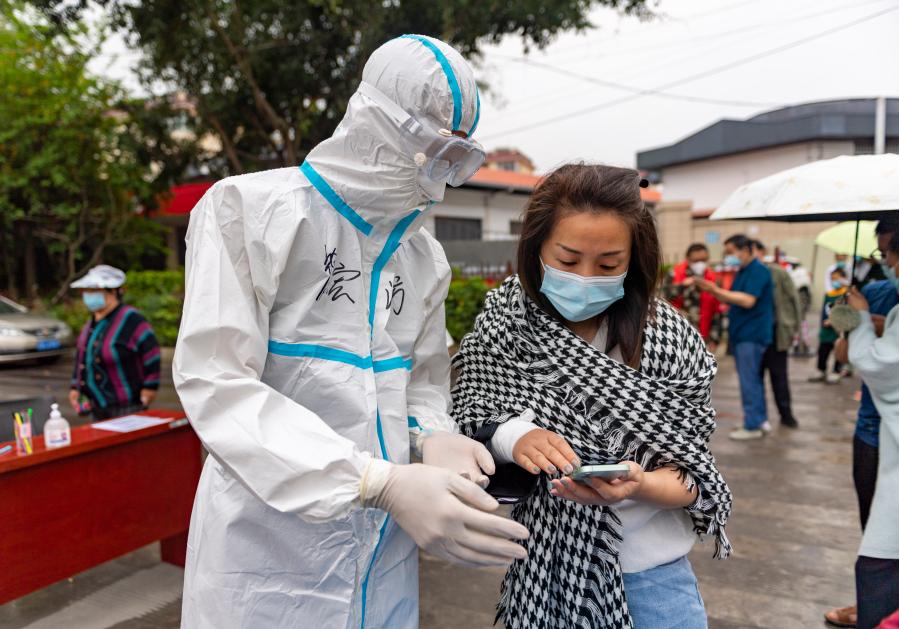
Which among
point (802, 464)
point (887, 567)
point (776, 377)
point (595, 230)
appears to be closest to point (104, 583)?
point (595, 230)

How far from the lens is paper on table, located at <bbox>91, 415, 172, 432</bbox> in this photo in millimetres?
3077

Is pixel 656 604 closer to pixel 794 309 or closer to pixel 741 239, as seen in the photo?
pixel 741 239

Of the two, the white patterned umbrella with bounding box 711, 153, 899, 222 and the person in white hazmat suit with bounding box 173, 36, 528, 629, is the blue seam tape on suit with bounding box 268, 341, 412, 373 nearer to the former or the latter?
the person in white hazmat suit with bounding box 173, 36, 528, 629

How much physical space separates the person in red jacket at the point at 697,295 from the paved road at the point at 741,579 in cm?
306

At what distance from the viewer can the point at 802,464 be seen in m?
5.22

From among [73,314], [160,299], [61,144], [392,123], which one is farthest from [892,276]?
[73,314]

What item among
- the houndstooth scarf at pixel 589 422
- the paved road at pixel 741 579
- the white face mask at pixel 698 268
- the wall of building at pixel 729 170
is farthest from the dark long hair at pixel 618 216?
the wall of building at pixel 729 170

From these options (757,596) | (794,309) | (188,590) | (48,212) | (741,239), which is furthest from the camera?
(48,212)

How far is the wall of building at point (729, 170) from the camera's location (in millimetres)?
20734

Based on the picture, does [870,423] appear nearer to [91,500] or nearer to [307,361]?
[307,361]

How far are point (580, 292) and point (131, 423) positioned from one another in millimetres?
2639

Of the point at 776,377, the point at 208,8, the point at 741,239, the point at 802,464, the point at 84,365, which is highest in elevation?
the point at 208,8

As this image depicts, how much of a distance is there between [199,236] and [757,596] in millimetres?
3252

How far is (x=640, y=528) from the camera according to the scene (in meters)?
1.44
